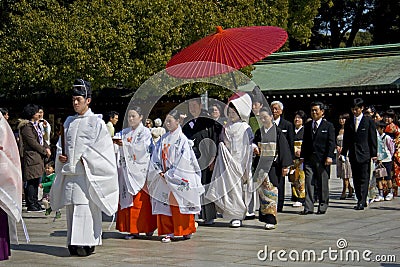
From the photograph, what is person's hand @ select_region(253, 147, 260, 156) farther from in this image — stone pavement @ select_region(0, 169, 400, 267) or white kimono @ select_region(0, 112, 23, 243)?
white kimono @ select_region(0, 112, 23, 243)

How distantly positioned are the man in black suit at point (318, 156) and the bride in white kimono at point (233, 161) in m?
1.64

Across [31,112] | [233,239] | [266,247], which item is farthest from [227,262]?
[31,112]

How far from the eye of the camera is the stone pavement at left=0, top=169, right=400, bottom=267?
765 centimetres

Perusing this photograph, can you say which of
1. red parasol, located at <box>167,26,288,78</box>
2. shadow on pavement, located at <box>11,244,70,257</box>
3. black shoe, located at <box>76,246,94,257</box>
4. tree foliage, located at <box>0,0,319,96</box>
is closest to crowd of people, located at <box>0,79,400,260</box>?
black shoe, located at <box>76,246,94,257</box>

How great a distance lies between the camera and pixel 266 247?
28.0 feet

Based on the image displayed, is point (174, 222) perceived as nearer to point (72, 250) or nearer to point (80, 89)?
point (72, 250)

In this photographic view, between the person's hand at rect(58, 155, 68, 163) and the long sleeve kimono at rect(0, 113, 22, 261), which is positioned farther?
the person's hand at rect(58, 155, 68, 163)

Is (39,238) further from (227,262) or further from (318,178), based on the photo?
(318,178)

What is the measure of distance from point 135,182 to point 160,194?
1.36 ft

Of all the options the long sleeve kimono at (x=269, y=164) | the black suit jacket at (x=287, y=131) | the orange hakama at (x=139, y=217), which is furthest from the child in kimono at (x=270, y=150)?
the orange hakama at (x=139, y=217)

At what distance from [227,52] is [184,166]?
1.63 m

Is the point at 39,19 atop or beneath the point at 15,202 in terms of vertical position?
atop

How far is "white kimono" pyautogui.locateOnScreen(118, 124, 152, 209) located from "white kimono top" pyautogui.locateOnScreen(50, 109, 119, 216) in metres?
1.30

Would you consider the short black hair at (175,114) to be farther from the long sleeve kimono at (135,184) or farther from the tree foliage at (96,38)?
the tree foliage at (96,38)
